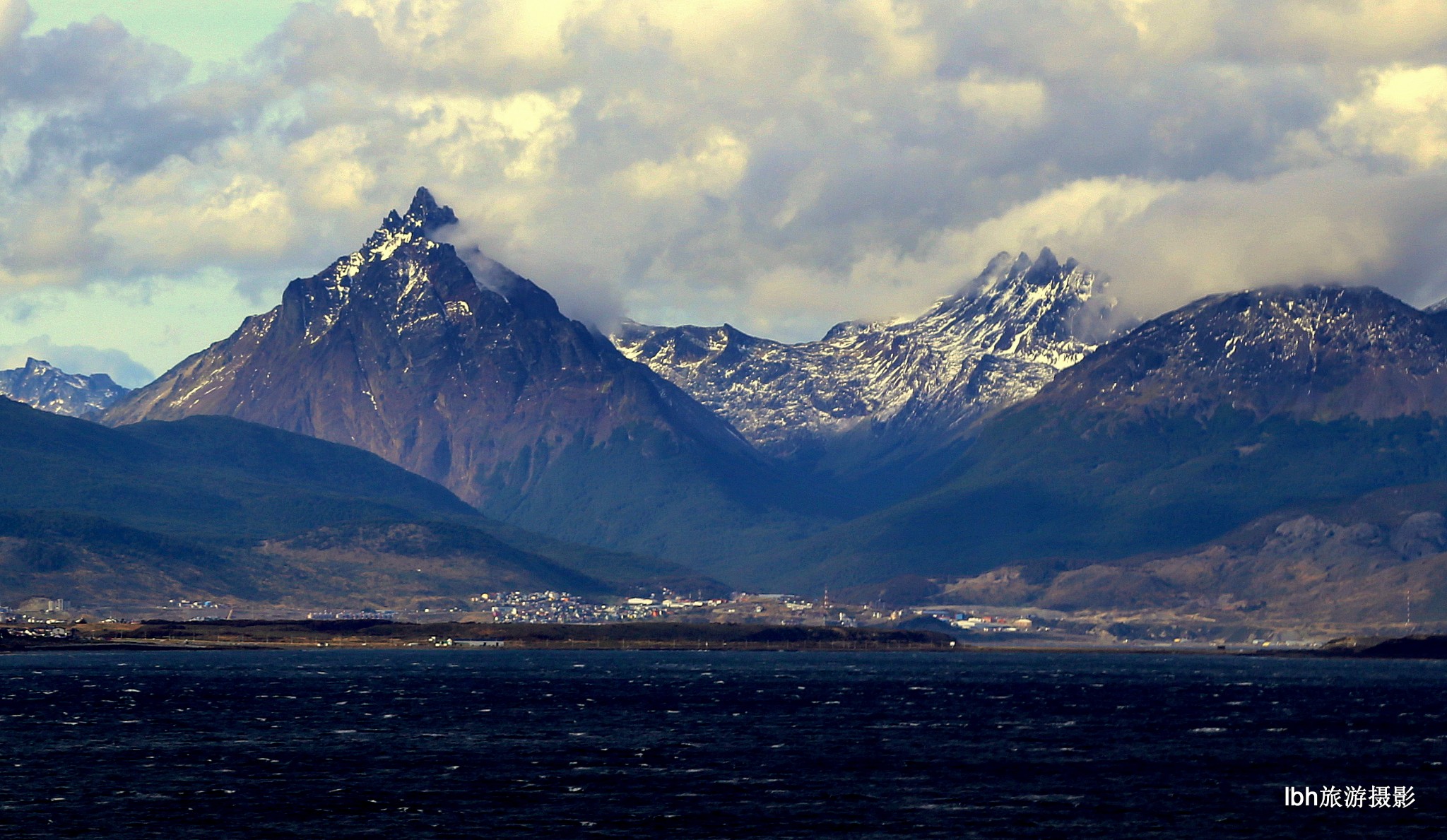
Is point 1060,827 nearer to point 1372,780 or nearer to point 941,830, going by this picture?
point 941,830

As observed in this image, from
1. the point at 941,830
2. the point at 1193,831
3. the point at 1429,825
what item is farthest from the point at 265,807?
the point at 1429,825

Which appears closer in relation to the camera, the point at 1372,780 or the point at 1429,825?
the point at 1429,825

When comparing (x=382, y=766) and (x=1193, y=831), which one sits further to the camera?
(x=382, y=766)

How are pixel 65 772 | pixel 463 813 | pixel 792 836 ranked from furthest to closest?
1. pixel 65 772
2. pixel 463 813
3. pixel 792 836

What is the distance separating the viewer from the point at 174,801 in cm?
17138

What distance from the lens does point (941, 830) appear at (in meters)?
158

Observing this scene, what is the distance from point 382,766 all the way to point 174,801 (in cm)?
3107

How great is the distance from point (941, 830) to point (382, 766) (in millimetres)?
66291

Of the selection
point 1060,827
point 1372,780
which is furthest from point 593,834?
point 1372,780

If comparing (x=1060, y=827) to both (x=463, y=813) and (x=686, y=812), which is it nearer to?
(x=686, y=812)

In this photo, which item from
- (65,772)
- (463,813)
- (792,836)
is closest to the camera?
(792,836)

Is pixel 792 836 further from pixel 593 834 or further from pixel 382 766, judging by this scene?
pixel 382 766

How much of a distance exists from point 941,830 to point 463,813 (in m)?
39.4

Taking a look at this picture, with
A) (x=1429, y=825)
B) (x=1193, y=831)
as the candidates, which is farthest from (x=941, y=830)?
(x=1429, y=825)
